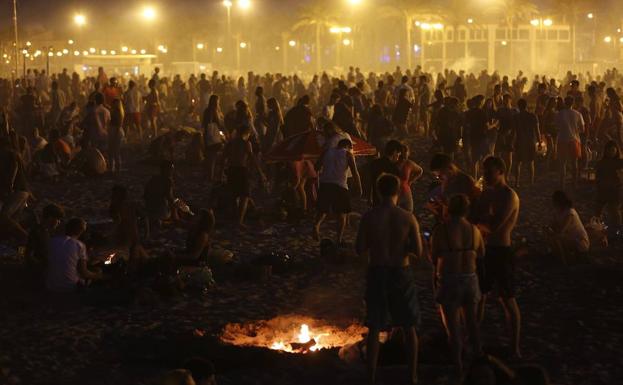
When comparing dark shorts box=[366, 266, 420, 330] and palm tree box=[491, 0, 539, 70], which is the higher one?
palm tree box=[491, 0, 539, 70]

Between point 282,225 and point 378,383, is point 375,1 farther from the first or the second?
point 378,383

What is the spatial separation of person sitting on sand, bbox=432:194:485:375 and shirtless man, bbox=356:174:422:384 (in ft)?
0.87

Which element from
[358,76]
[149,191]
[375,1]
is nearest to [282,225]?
[149,191]

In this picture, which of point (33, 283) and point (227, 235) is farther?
point (227, 235)

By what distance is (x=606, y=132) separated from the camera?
19531 mm

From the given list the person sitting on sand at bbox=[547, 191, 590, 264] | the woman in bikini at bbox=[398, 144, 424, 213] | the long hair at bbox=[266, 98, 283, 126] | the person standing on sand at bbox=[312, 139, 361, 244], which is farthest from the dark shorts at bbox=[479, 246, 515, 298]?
the long hair at bbox=[266, 98, 283, 126]

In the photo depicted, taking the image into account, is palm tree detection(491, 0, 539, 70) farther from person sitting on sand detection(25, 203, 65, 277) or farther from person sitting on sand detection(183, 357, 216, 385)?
person sitting on sand detection(183, 357, 216, 385)

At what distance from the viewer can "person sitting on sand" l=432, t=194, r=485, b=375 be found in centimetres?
744

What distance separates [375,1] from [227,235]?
61544 mm

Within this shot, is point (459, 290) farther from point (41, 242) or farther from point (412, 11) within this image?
point (412, 11)

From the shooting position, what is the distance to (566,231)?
11.9 m

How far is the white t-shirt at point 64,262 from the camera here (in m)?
10.4

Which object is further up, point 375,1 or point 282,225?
point 375,1

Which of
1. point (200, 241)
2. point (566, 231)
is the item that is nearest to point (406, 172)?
point (566, 231)
